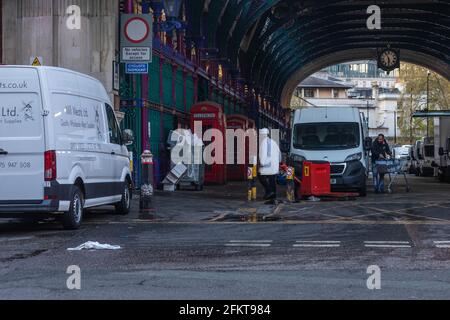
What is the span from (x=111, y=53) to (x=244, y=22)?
1820cm

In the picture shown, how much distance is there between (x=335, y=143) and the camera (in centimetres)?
2142

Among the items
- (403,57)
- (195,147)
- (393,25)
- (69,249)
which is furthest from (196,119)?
(403,57)

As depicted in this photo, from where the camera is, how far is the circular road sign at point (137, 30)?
16.3 metres

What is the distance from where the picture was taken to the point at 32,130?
38.9 ft

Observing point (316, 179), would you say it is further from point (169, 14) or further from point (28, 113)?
point (28, 113)

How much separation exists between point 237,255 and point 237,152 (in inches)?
933

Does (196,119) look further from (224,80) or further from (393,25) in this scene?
(393,25)

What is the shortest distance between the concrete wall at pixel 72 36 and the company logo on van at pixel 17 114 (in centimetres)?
928

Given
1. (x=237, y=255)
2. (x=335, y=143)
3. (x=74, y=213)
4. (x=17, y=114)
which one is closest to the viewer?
(x=237, y=255)

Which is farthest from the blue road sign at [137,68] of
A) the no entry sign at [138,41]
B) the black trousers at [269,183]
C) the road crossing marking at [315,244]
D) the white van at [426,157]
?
the white van at [426,157]

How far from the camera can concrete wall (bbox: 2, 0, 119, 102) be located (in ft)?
69.5

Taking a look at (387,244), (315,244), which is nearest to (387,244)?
(387,244)

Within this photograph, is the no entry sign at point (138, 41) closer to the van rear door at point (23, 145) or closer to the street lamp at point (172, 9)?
the van rear door at point (23, 145)

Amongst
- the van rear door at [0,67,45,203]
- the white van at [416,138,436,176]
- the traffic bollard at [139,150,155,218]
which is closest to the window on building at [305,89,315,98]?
the white van at [416,138,436,176]
